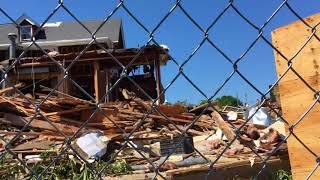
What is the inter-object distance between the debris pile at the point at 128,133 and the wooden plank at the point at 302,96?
1.66 metres

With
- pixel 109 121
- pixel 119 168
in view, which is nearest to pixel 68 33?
pixel 109 121

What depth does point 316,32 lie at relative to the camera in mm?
1981

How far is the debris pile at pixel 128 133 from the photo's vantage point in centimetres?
524

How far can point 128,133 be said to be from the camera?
3990 millimetres

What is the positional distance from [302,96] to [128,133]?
2269mm

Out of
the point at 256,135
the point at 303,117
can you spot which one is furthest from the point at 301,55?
the point at 256,135

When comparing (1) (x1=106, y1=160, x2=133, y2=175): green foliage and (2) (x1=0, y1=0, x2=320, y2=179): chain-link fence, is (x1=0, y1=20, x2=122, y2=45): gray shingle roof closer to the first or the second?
(2) (x1=0, y1=0, x2=320, y2=179): chain-link fence

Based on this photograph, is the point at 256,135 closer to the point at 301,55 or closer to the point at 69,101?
the point at 69,101

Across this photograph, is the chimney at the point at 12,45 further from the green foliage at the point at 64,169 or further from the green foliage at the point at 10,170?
the green foliage at the point at 10,170

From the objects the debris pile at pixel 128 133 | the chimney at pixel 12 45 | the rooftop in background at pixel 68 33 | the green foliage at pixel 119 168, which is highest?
the rooftop in background at pixel 68 33

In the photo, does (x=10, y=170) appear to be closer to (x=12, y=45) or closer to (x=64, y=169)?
(x=64, y=169)

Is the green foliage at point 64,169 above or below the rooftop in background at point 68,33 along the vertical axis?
below

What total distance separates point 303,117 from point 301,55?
303 mm

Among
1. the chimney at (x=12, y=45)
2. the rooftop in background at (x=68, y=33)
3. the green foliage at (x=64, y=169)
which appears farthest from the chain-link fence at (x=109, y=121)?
the rooftop in background at (x=68, y=33)
